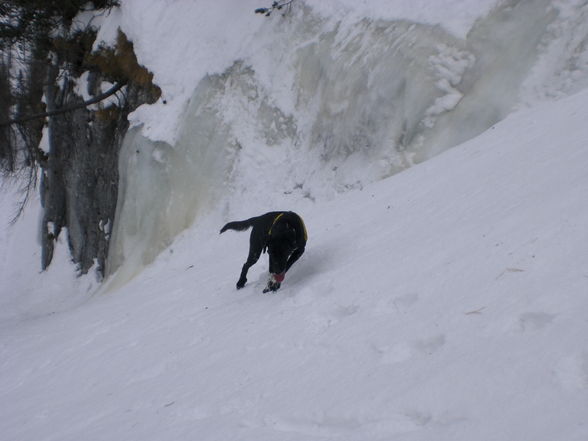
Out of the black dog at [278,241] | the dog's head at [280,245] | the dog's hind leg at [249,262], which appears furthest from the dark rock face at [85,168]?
the dog's head at [280,245]

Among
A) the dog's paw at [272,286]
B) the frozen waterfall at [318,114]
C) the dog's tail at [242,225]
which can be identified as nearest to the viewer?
the dog's paw at [272,286]

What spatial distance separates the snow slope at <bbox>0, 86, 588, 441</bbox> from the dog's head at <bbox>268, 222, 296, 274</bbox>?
0.24m

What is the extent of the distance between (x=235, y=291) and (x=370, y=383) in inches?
124

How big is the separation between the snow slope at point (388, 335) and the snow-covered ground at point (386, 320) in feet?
0.04

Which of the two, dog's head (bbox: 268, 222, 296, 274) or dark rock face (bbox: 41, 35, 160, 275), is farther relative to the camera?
dark rock face (bbox: 41, 35, 160, 275)

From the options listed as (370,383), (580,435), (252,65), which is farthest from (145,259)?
(580,435)

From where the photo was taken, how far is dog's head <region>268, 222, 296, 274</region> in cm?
468

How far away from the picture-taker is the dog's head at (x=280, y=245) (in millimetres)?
4676

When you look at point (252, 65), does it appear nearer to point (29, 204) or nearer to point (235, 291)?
point (235, 291)

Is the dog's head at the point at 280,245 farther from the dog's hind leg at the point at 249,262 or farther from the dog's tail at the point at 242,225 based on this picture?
the dog's tail at the point at 242,225

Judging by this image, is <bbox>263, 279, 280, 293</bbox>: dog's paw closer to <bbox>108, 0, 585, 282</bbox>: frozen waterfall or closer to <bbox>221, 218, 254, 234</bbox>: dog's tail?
<bbox>221, 218, 254, 234</bbox>: dog's tail

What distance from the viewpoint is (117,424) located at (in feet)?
10.3

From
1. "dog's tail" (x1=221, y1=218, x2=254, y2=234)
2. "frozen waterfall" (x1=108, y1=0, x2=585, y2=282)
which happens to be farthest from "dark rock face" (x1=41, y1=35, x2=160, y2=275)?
"dog's tail" (x1=221, y1=218, x2=254, y2=234)

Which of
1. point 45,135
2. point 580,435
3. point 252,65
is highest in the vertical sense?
point 45,135
